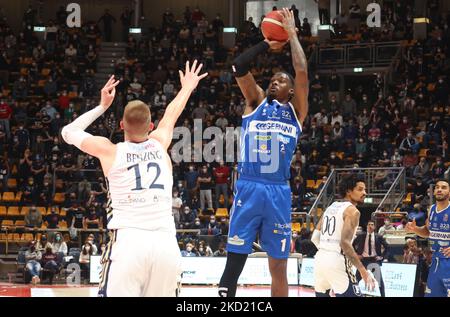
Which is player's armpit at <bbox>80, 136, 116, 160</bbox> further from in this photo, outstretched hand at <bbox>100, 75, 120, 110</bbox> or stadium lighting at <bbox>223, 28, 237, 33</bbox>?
stadium lighting at <bbox>223, 28, 237, 33</bbox>

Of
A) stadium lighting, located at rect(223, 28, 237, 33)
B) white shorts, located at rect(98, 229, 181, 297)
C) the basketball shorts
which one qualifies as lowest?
the basketball shorts

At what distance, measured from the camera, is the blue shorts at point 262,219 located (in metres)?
7.29

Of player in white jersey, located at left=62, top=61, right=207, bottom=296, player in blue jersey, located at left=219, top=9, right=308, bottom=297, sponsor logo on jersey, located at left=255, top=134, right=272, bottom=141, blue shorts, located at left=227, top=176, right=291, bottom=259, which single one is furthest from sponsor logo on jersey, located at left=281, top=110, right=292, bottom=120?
player in white jersey, located at left=62, top=61, right=207, bottom=296

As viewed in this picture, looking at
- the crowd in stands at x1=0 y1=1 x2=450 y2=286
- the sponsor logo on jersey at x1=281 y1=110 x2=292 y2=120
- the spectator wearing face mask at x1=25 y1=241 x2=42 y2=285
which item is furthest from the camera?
the crowd in stands at x1=0 y1=1 x2=450 y2=286

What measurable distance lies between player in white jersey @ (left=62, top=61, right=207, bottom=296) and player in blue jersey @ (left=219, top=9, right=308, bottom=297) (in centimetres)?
145

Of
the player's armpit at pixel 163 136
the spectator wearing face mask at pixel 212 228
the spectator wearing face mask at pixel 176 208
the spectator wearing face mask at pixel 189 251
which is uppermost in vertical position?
the player's armpit at pixel 163 136

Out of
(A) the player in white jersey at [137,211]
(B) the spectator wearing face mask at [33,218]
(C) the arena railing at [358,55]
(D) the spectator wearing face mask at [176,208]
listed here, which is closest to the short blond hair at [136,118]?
(A) the player in white jersey at [137,211]

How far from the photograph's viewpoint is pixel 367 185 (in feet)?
73.7

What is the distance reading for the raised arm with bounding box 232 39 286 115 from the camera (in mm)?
7344

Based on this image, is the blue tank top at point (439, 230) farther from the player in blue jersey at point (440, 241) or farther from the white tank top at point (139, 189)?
the white tank top at point (139, 189)

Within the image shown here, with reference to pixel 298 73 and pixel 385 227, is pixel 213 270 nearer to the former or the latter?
pixel 385 227

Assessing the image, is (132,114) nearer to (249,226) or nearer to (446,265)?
(249,226)

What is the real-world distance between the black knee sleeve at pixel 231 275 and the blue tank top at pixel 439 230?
173 inches
